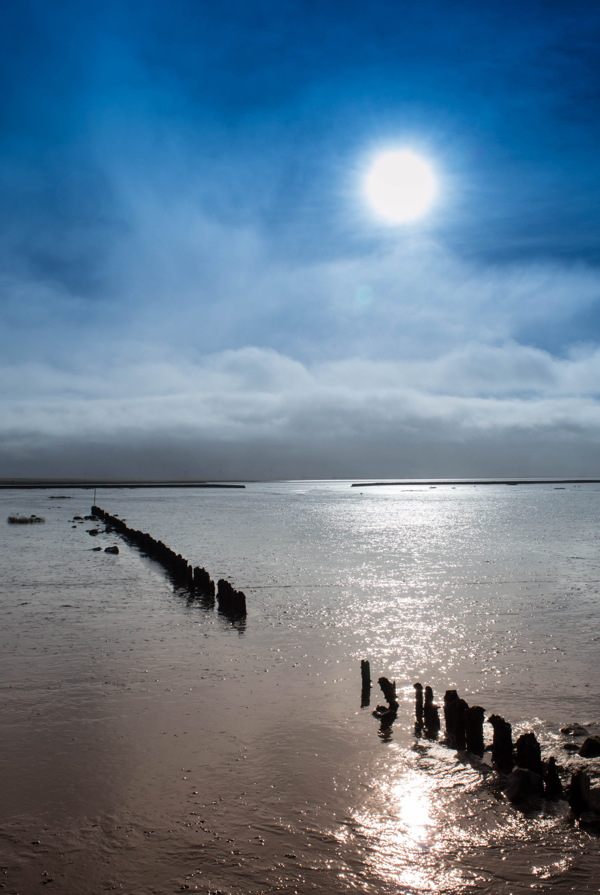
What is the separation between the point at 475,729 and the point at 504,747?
2.39 feet

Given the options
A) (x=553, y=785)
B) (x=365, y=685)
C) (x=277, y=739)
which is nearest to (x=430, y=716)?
(x=365, y=685)

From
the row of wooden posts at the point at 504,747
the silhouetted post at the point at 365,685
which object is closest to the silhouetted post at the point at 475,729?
the row of wooden posts at the point at 504,747

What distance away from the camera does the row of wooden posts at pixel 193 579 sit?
74.1 ft

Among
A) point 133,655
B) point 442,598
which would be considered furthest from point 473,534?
point 133,655

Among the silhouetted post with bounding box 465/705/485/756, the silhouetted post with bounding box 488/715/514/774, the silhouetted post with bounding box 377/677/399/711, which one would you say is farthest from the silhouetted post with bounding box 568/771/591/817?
the silhouetted post with bounding box 377/677/399/711

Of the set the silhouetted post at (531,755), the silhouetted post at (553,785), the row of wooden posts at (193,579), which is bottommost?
the row of wooden posts at (193,579)

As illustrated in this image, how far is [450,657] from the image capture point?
668 inches

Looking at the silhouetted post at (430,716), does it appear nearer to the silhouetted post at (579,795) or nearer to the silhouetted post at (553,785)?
the silhouetted post at (553,785)

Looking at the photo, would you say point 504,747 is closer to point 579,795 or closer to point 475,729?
point 475,729

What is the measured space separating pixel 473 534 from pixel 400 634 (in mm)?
40057

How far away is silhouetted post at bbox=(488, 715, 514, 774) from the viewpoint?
1044 cm

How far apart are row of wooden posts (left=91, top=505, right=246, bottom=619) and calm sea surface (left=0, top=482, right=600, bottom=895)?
33.6 inches

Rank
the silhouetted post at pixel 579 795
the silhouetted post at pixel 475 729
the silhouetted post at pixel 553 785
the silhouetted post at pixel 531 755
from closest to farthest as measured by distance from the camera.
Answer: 1. the silhouetted post at pixel 579 795
2. the silhouetted post at pixel 553 785
3. the silhouetted post at pixel 531 755
4. the silhouetted post at pixel 475 729

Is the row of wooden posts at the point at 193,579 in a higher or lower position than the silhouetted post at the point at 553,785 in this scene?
lower
